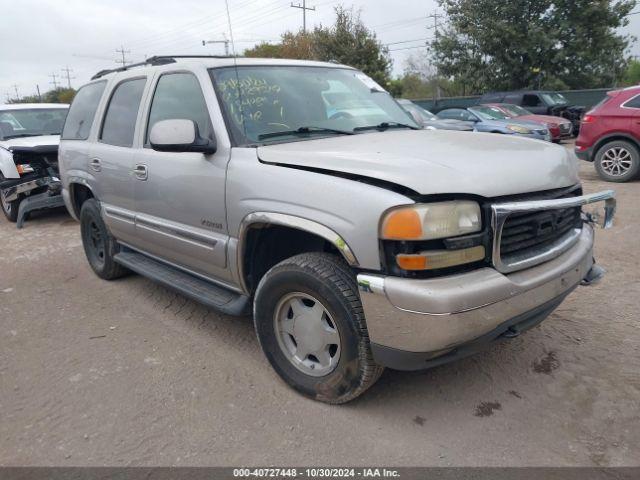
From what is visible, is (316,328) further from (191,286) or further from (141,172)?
(141,172)

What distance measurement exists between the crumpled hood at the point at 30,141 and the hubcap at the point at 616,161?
8.89 metres

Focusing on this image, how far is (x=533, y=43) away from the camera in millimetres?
23172

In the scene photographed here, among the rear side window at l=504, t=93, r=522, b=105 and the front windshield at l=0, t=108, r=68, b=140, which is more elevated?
the front windshield at l=0, t=108, r=68, b=140

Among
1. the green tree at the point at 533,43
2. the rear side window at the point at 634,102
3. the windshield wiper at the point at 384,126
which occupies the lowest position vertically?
the rear side window at the point at 634,102

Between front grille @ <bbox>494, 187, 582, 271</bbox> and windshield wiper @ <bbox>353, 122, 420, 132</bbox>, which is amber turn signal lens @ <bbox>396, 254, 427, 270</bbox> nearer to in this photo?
front grille @ <bbox>494, 187, 582, 271</bbox>

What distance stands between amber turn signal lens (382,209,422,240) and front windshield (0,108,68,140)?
847 cm

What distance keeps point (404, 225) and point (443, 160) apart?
481 mm

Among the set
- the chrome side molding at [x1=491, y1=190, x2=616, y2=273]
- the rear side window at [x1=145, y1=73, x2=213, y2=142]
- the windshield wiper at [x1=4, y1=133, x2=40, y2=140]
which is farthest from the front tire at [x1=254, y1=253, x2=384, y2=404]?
the windshield wiper at [x1=4, y1=133, x2=40, y2=140]

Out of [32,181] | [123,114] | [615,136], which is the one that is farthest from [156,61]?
[615,136]

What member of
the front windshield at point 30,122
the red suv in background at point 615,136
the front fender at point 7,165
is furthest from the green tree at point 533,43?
the front fender at point 7,165

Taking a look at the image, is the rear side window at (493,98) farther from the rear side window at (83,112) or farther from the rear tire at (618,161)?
the rear side window at (83,112)

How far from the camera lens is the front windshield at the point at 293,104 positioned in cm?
321

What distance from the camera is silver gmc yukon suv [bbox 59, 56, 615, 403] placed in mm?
2295

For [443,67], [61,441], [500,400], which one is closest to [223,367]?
[61,441]
